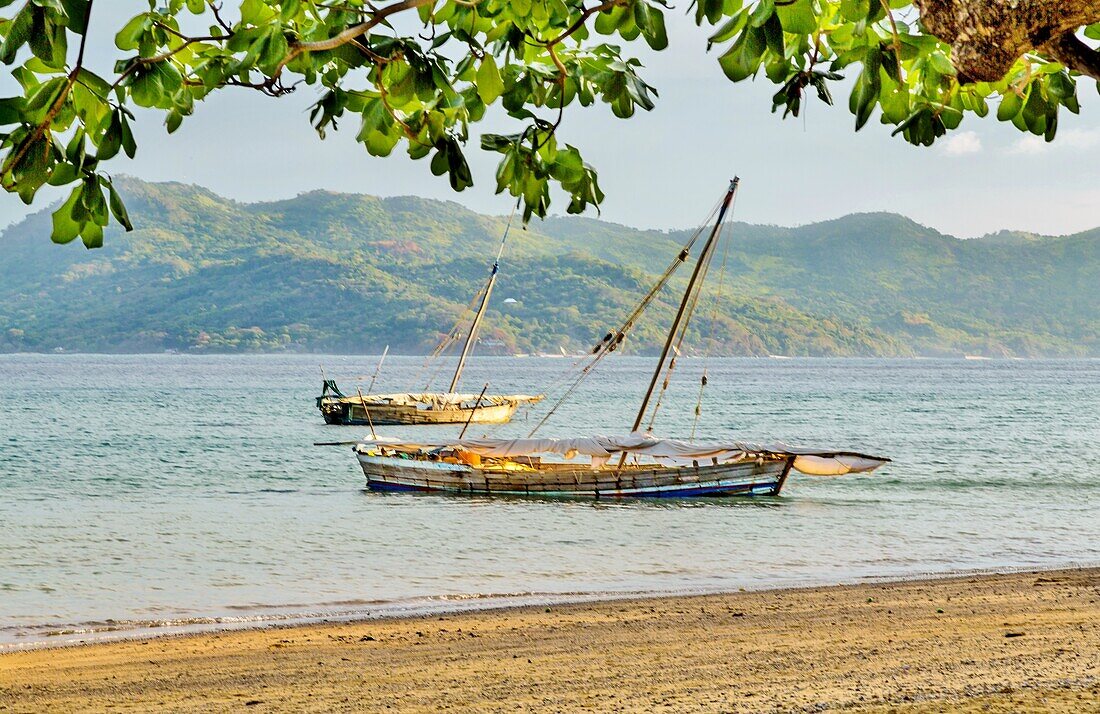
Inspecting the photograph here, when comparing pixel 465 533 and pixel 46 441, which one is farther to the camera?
pixel 46 441

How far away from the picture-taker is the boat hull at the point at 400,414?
186 ft

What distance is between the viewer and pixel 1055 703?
6.51 m

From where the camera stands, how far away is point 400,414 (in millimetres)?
57938

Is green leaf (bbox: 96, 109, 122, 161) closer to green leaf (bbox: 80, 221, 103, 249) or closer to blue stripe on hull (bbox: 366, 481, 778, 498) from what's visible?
green leaf (bbox: 80, 221, 103, 249)

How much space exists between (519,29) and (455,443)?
82.1 feet

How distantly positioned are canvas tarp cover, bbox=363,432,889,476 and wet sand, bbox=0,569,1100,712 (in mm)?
11590

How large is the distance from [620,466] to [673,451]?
1972 mm

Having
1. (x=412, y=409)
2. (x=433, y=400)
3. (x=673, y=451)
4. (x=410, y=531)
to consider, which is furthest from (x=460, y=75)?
(x=433, y=400)

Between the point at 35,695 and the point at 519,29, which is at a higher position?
the point at 519,29

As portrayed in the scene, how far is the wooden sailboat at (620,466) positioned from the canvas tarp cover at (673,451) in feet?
0.07

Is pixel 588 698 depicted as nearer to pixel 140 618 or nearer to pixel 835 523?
pixel 140 618

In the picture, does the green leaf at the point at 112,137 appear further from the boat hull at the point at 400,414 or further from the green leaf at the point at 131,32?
the boat hull at the point at 400,414

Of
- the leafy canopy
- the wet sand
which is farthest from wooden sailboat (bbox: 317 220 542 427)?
the leafy canopy

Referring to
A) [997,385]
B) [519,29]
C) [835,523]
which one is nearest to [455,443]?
[835,523]
